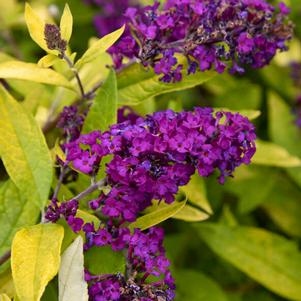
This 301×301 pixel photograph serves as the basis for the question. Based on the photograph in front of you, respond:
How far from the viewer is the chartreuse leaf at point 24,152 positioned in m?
1.68

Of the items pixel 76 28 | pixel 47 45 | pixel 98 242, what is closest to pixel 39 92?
pixel 47 45

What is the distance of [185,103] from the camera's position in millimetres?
2924

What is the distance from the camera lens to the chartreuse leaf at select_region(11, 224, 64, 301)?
1434mm

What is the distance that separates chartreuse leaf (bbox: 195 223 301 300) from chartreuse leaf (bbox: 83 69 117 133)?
2.37ft

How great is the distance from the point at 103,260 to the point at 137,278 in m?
0.11

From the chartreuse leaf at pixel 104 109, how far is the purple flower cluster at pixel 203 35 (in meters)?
0.14

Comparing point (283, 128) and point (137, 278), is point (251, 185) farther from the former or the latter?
point (137, 278)

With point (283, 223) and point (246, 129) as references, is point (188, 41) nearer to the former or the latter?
point (246, 129)

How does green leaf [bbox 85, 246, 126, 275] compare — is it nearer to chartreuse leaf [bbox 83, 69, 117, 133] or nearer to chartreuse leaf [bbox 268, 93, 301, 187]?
chartreuse leaf [bbox 83, 69, 117, 133]

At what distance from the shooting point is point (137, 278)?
5.16 ft

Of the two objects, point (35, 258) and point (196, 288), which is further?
point (196, 288)

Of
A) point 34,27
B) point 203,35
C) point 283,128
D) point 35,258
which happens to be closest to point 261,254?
point 283,128

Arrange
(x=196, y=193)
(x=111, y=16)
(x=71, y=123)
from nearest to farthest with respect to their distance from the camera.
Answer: (x=71, y=123) → (x=196, y=193) → (x=111, y=16)

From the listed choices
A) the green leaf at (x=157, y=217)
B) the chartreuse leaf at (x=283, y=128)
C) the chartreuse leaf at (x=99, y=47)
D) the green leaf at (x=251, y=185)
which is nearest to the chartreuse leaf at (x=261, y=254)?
the green leaf at (x=251, y=185)
